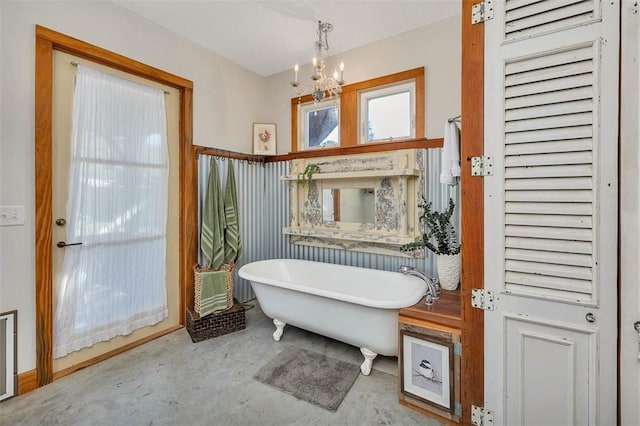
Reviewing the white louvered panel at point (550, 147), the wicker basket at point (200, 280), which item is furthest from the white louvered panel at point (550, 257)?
the wicker basket at point (200, 280)

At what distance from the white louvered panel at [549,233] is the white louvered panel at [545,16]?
83cm

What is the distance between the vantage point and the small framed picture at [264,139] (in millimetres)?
3395

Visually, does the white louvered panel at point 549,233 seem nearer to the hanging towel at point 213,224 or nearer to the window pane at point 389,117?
the window pane at point 389,117

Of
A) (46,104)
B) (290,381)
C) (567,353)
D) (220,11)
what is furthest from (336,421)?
(220,11)

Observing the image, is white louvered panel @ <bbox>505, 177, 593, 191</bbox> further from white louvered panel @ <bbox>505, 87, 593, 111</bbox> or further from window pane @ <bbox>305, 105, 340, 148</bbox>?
window pane @ <bbox>305, 105, 340, 148</bbox>

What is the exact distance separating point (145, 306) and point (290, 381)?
147 cm

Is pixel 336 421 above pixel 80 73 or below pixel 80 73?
below

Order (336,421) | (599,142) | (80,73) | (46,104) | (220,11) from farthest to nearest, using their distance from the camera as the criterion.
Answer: (220,11) < (80,73) < (46,104) < (336,421) < (599,142)

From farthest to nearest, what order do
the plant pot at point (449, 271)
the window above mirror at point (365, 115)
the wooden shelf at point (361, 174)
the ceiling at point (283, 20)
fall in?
the window above mirror at point (365, 115) < the wooden shelf at point (361, 174) < the ceiling at point (283, 20) < the plant pot at point (449, 271)

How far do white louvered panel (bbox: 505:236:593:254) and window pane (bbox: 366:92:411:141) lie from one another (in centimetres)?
163

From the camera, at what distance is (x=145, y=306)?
8.14 feet

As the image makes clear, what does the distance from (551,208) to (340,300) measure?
133 cm

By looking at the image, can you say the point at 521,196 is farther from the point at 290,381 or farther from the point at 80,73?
the point at 80,73

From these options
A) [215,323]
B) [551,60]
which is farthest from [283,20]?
[215,323]
